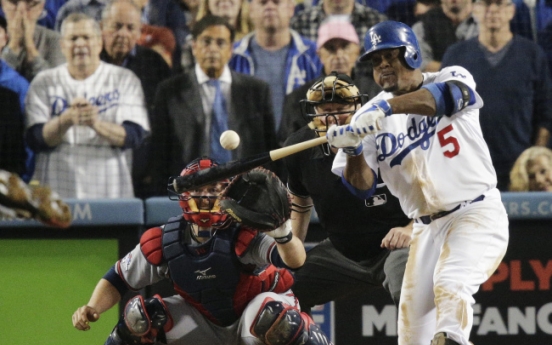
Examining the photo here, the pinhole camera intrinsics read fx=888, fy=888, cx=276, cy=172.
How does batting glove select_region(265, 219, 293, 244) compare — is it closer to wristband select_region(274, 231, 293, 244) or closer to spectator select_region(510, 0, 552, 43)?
Result: wristband select_region(274, 231, 293, 244)

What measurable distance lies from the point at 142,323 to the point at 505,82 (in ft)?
9.86

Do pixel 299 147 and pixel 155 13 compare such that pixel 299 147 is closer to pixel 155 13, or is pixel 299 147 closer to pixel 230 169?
pixel 230 169

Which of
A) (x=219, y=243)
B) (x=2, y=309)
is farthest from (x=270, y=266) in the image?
(x=2, y=309)

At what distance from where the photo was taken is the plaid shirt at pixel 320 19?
579cm

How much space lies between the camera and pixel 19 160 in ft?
18.6

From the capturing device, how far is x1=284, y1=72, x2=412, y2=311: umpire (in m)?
4.36

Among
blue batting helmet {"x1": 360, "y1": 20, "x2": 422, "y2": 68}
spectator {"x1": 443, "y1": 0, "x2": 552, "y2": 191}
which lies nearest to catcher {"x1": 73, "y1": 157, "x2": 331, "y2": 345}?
blue batting helmet {"x1": 360, "y1": 20, "x2": 422, "y2": 68}

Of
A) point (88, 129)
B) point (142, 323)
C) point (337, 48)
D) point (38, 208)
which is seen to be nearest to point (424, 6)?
point (337, 48)

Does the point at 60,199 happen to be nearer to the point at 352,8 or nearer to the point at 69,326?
the point at 69,326

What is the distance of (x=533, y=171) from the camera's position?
18.0 feet

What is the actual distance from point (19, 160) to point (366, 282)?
2434 mm

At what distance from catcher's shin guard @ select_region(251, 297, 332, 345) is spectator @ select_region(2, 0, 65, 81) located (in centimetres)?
275

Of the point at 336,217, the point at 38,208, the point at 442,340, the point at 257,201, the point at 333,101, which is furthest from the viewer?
the point at 38,208

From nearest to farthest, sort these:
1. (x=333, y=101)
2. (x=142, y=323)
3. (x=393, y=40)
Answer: (x=393, y=40)
(x=142, y=323)
(x=333, y=101)
